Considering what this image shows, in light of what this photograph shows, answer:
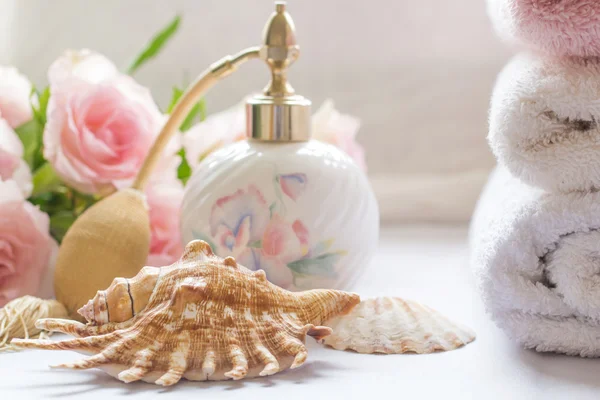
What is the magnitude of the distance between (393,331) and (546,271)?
110mm

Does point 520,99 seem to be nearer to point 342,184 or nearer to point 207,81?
point 342,184

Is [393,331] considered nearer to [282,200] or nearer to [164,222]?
[282,200]

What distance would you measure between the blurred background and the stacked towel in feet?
1.64

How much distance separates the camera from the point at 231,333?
45 cm

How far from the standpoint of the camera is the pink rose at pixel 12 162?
64 cm

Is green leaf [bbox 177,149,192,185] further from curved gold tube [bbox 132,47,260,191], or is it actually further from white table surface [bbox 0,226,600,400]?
white table surface [bbox 0,226,600,400]

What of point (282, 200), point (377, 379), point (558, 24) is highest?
point (558, 24)

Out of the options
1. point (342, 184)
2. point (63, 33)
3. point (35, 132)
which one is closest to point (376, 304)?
point (342, 184)

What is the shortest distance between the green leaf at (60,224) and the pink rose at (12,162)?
7 cm

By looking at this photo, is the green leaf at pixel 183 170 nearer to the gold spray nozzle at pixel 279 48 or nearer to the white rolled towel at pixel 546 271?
the gold spray nozzle at pixel 279 48

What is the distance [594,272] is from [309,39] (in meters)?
0.61

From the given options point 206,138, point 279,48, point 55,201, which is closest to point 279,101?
point 279,48

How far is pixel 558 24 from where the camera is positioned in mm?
477

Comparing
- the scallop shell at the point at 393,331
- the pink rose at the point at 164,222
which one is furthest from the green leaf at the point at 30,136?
the scallop shell at the point at 393,331
